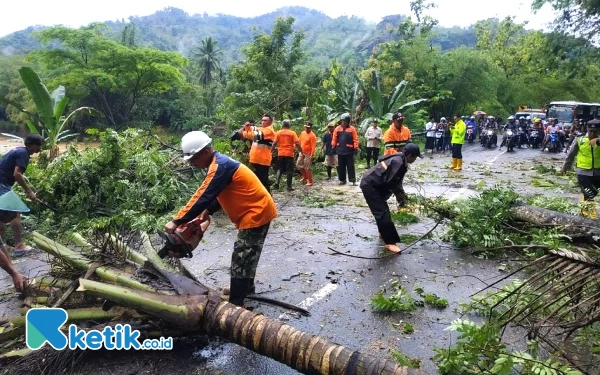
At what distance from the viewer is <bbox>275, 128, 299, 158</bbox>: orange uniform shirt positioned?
32.8 ft

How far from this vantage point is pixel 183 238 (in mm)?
3818

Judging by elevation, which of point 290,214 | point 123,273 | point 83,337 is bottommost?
point 290,214

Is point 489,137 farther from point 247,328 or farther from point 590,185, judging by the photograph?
point 247,328

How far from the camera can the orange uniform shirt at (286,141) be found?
32.8 feet

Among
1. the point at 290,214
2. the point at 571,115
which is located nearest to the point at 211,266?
the point at 290,214

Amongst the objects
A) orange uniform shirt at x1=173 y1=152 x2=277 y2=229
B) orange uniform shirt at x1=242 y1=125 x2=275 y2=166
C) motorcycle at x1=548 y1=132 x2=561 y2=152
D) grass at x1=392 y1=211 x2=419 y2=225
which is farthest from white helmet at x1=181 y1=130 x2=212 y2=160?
motorcycle at x1=548 y1=132 x2=561 y2=152

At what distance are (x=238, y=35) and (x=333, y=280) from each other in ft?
582

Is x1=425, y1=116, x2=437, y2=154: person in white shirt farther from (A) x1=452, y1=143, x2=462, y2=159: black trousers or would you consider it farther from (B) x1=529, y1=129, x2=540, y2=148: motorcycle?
(A) x1=452, y1=143, x2=462, y2=159: black trousers

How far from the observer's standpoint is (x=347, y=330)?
3.94m

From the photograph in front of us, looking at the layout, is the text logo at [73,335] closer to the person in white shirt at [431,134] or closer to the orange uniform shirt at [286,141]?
the orange uniform shirt at [286,141]

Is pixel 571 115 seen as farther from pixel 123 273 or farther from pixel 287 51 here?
pixel 123 273

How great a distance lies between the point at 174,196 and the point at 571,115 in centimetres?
2082

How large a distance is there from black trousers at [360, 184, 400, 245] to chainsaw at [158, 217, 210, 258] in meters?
2.81

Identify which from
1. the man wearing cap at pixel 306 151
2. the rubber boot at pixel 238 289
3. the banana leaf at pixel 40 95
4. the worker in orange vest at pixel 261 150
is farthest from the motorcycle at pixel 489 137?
the rubber boot at pixel 238 289
